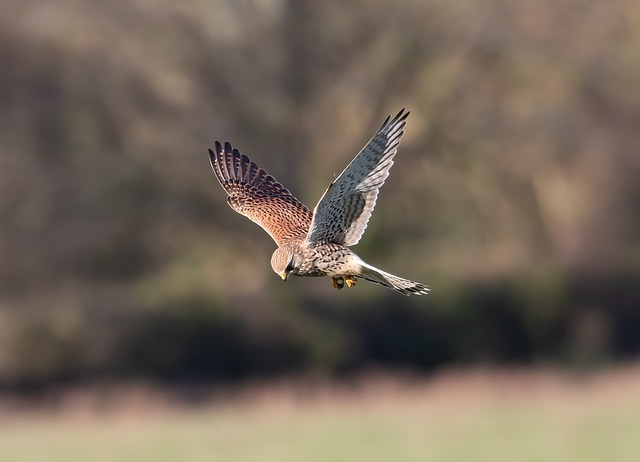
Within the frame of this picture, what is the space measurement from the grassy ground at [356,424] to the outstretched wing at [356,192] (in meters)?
12.3

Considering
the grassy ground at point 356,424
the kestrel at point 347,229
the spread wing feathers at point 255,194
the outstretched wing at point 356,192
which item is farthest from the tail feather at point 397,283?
the grassy ground at point 356,424

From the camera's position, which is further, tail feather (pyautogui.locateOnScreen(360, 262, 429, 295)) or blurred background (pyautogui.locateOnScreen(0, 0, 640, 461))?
blurred background (pyautogui.locateOnScreen(0, 0, 640, 461))

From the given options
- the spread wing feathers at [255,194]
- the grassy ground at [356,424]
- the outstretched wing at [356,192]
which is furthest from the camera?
the grassy ground at [356,424]

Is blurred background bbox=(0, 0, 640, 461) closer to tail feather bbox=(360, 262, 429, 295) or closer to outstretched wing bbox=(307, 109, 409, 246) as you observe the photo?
outstretched wing bbox=(307, 109, 409, 246)

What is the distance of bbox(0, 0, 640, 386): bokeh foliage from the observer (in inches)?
801

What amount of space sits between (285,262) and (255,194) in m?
1.23

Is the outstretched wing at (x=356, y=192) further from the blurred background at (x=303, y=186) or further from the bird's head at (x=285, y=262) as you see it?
the blurred background at (x=303, y=186)

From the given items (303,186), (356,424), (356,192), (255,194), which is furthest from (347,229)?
(303,186)

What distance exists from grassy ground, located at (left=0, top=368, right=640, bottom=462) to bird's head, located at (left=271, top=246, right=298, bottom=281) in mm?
12363

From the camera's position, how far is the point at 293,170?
20.2m

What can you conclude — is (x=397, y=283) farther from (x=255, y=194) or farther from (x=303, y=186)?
(x=303, y=186)

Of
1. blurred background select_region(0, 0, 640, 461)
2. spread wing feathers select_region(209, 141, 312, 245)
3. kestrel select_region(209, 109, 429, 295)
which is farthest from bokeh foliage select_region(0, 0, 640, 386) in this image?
kestrel select_region(209, 109, 429, 295)

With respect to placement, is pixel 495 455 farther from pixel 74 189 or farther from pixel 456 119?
pixel 74 189

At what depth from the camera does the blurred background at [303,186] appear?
20.3 meters
